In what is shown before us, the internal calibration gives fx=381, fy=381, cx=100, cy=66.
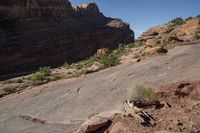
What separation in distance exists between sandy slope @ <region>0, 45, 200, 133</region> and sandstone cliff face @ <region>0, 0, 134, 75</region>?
2586 centimetres

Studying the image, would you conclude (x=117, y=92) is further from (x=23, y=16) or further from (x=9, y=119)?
(x=23, y=16)

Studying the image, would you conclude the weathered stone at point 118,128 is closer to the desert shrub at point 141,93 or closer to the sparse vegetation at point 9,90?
the desert shrub at point 141,93

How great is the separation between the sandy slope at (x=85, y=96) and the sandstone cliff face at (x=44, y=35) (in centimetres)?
2586

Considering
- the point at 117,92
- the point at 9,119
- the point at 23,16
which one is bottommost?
the point at 9,119

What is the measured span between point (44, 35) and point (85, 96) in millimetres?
38693

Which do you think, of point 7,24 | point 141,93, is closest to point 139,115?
point 141,93

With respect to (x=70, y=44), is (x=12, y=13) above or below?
above

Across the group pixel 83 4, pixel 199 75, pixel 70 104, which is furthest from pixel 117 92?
pixel 83 4

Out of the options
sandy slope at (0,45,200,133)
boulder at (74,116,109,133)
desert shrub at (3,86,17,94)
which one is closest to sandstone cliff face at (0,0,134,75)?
desert shrub at (3,86,17,94)

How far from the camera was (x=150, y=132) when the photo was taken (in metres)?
7.96

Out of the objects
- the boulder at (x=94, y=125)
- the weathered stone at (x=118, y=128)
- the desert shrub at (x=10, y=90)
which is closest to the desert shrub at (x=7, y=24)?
the desert shrub at (x=10, y=90)

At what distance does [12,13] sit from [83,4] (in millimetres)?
30905

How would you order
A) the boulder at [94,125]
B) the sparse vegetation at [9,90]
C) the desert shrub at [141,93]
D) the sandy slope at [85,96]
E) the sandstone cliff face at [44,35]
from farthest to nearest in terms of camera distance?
the sandstone cliff face at [44,35]
the sparse vegetation at [9,90]
the sandy slope at [85,96]
the desert shrub at [141,93]
the boulder at [94,125]

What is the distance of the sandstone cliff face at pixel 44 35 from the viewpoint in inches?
1795
